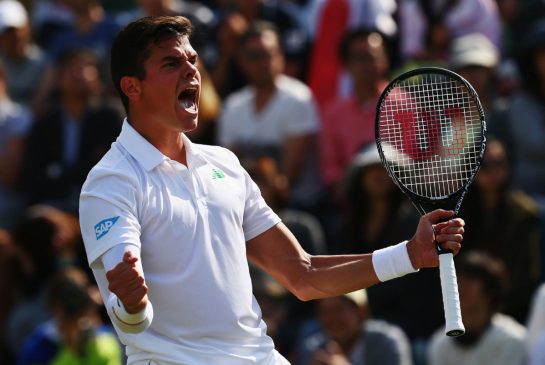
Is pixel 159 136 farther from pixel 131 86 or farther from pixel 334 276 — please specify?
pixel 334 276

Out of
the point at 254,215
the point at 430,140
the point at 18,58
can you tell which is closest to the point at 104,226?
the point at 254,215

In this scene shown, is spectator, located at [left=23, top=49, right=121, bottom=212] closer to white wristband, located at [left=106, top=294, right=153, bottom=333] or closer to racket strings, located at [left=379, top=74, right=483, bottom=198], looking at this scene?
racket strings, located at [left=379, top=74, right=483, bottom=198]

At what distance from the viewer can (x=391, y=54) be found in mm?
9906

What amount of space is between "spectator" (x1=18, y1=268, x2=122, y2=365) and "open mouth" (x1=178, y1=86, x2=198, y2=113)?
3611 millimetres

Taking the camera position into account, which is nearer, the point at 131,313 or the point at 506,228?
the point at 131,313

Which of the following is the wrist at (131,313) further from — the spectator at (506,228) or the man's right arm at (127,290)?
the spectator at (506,228)

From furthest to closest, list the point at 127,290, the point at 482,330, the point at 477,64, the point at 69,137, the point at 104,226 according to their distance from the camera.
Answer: the point at 69,137 < the point at 477,64 < the point at 482,330 < the point at 104,226 < the point at 127,290

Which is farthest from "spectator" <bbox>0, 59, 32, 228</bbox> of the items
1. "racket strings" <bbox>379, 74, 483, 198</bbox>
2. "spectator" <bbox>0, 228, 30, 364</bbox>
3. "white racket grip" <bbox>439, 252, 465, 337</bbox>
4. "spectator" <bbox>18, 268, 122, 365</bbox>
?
"white racket grip" <bbox>439, 252, 465, 337</bbox>

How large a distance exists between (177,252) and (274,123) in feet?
16.8

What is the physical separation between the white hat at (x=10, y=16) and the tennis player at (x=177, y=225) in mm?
6509

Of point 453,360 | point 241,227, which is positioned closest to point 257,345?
point 241,227

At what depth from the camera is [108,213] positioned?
13.5ft

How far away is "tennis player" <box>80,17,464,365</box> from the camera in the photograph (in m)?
4.20

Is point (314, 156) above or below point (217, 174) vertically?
below
